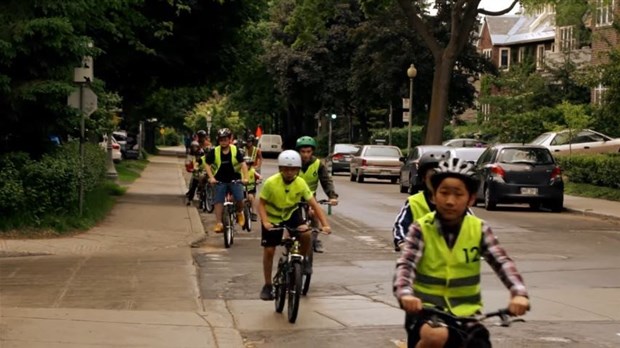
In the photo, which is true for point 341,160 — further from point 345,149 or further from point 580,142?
point 580,142

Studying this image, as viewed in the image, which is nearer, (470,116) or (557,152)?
(557,152)

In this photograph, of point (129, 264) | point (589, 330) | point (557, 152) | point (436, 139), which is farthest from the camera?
point (436, 139)

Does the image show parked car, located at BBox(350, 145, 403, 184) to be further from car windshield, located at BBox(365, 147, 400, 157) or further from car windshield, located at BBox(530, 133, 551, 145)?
car windshield, located at BBox(530, 133, 551, 145)

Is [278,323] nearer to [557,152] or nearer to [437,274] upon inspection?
[437,274]

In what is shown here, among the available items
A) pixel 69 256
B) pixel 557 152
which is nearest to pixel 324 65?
pixel 557 152

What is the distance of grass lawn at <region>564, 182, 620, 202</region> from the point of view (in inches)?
1212

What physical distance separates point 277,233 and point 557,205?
16904 mm

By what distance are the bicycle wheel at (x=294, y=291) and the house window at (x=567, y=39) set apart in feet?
163

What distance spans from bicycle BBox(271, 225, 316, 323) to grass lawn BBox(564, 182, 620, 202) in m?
20.3

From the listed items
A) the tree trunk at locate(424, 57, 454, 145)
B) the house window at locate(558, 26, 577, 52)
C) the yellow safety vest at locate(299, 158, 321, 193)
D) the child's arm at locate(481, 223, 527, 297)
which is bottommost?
the child's arm at locate(481, 223, 527, 297)

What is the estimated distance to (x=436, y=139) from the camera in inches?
1694

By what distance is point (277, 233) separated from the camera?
38.5 ft

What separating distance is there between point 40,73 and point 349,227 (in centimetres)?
671

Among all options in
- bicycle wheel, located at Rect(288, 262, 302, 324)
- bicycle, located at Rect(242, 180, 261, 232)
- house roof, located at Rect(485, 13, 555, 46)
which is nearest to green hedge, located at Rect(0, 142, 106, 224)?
bicycle, located at Rect(242, 180, 261, 232)
